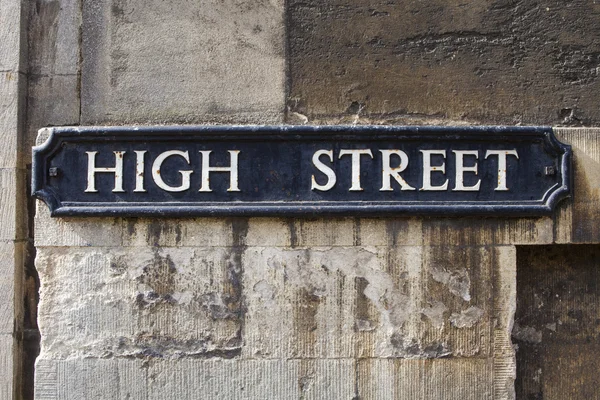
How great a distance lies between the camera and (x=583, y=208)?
3.19 meters

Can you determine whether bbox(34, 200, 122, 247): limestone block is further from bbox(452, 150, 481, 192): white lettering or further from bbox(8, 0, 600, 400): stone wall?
bbox(452, 150, 481, 192): white lettering

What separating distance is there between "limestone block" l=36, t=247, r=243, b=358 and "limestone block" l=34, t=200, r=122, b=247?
0.04m

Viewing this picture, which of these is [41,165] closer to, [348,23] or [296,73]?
[296,73]

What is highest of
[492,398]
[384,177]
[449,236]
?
[384,177]

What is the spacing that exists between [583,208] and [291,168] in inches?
60.2

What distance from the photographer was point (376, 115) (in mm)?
3330

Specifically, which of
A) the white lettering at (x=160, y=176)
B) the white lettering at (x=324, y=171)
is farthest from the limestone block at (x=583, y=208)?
the white lettering at (x=160, y=176)

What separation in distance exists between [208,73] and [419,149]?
1.20m

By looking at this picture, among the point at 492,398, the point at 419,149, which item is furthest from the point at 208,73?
the point at 492,398

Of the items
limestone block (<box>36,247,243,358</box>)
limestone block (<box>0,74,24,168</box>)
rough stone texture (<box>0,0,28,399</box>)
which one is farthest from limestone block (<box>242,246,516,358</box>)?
limestone block (<box>0,74,24,168</box>)

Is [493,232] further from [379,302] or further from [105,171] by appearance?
[105,171]

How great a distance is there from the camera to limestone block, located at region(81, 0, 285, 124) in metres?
3.33

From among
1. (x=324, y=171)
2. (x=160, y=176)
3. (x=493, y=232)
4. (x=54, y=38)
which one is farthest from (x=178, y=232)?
(x=493, y=232)

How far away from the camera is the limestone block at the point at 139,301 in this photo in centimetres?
319
